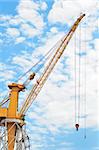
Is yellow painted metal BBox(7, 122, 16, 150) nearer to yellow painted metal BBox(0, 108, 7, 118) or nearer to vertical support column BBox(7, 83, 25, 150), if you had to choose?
vertical support column BBox(7, 83, 25, 150)

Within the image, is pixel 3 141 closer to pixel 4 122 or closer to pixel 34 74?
pixel 4 122

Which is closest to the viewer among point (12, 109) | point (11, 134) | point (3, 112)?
point (12, 109)

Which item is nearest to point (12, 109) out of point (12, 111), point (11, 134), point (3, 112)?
point (12, 111)

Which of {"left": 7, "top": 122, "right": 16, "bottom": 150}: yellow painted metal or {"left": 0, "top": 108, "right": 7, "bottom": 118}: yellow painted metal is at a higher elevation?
{"left": 0, "top": 108, "right": 7, "bottom": 118}: yellow painted metal

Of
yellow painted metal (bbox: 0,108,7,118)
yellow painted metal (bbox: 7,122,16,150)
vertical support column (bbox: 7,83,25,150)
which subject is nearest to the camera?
yellow painted metal (bbox: 7,122,16,150)

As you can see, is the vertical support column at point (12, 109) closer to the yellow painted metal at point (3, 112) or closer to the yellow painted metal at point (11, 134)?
the yellow painted metal at point (11, 134)

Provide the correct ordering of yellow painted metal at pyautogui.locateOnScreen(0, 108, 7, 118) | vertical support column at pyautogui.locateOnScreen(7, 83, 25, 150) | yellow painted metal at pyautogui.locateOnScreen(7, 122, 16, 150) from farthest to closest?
yellow painted metal at pyautogui.locateOnScreen(0, 108, 7, 118), vertical support column at pyautogui.locateOnScreen(7, 83, 25, 150), yellow painted metal at pyautogui.locateOnScreen(7, 122, 16, 150)

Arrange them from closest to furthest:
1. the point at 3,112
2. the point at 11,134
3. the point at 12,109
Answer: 1. the point at 12,109
2. the point at 11,134
3. the point at 3,112

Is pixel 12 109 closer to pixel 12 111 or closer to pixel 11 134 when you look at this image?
pixel 12 111

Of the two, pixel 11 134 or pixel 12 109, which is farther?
pixel 11 134

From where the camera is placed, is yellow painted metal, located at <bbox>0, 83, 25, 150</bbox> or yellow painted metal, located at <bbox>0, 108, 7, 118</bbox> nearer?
yellow painted metal, located at <bbox>0, 83, 25, 150</bbox>

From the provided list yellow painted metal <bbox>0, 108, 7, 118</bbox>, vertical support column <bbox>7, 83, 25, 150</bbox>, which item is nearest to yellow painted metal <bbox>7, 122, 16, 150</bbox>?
vertical support column <bbox>7, 83, 25, 150</bbox>

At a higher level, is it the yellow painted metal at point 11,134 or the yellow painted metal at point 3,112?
the yellow painted metal at point 3,112

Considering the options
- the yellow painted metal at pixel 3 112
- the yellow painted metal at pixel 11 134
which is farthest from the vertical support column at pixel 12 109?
the yellow painted metal at pixel 3 112
